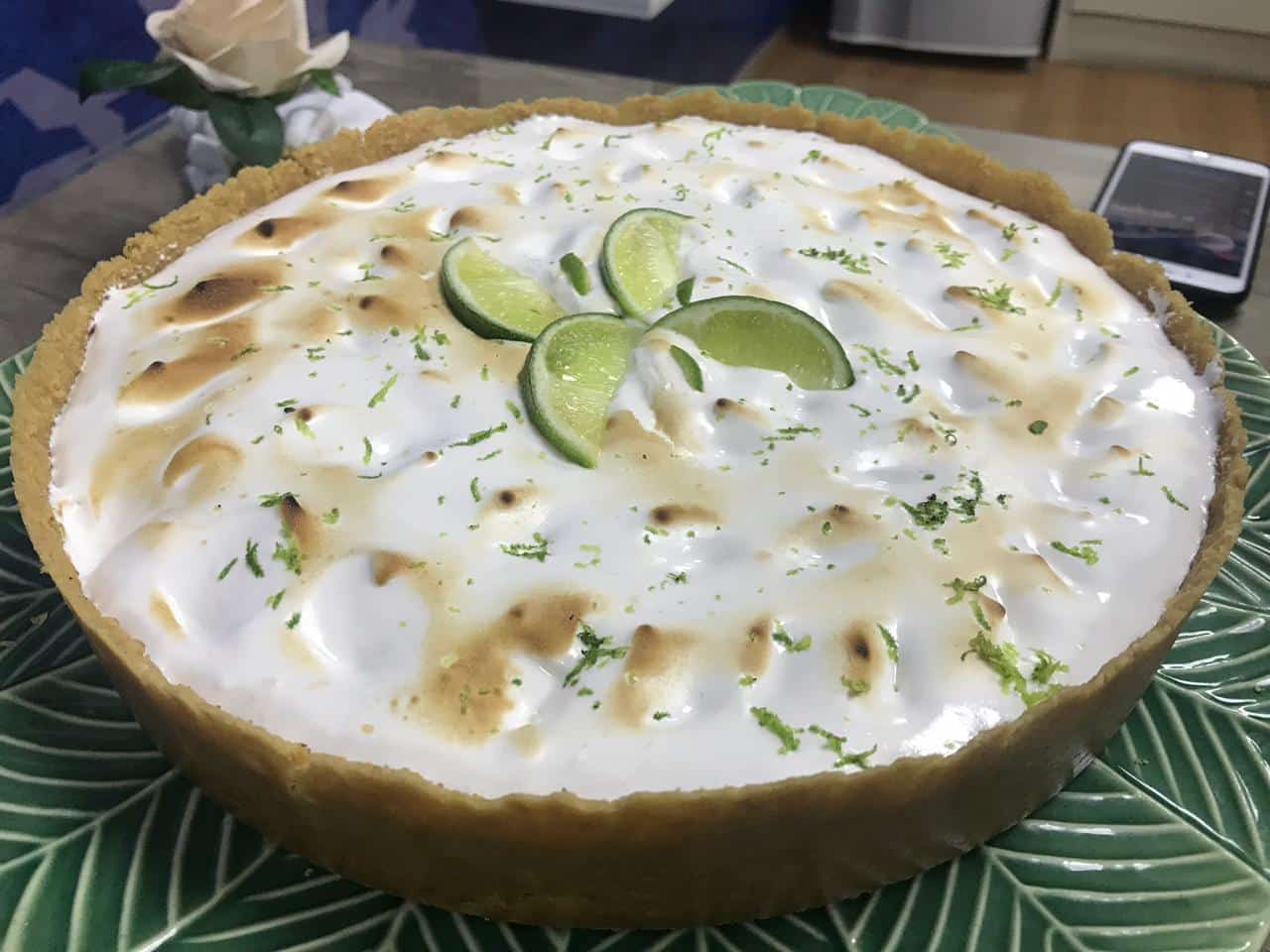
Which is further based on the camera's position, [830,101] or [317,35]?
[317,35]

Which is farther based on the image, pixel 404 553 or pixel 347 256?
pixel 347 256

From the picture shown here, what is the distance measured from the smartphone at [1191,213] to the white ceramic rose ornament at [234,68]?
8.41 feet

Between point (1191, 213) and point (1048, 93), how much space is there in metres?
5.36

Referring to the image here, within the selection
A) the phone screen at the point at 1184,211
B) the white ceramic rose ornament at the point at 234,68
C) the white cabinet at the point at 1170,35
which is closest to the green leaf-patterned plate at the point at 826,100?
the phone screen at the point at 1184,211

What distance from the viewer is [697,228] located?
253 cm

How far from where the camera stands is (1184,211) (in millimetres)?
3660

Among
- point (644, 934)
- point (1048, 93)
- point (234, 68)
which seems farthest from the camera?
point (1048, 93)

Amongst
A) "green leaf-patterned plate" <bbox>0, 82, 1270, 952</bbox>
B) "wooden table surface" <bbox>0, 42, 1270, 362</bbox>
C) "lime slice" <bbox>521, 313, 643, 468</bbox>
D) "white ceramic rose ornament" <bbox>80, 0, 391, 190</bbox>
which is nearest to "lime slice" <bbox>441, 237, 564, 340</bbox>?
"lime slice" <bbox>521, 313, 643, 468</bbox>

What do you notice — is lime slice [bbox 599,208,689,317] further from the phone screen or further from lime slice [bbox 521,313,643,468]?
the phone screen

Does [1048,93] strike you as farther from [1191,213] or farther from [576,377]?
[576,377]

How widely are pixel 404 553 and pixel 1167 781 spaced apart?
1.28 metres

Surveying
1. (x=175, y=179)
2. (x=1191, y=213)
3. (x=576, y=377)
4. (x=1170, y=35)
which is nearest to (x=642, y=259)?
(x=576, y=377)

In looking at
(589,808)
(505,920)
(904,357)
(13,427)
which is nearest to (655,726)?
(589,808)

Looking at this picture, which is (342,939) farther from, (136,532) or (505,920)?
(136,532)
